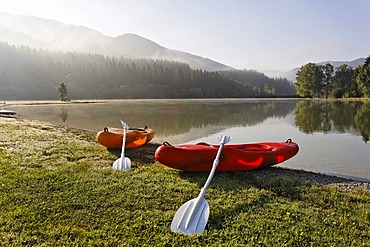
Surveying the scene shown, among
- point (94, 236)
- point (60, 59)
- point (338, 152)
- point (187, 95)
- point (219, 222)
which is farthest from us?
point (60, 59)

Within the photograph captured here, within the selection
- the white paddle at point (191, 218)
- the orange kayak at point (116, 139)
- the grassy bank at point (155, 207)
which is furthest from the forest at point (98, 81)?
the white paddle at point (191, 218)

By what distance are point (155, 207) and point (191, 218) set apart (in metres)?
0.89

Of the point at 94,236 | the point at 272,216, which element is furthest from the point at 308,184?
the point at 94,236

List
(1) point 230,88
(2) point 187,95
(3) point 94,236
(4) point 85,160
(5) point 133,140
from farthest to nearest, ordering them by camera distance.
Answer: (1) point 230,88 → (2) point 187,95 → (5) point 133,140 → (4) point 85,160 → (3) point 94,236

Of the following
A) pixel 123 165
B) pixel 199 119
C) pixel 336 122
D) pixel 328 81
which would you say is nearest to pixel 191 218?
pixel 123 165

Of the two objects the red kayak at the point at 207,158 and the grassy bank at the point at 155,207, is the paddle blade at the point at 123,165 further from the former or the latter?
the red kayak at the point at 207,158

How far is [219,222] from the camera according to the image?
4.72 m

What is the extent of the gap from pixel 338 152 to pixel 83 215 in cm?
1111

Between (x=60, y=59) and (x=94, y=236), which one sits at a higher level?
(x=60, y=59)

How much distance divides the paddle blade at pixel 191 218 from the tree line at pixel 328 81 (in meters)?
76.8

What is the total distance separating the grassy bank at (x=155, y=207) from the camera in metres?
4.20

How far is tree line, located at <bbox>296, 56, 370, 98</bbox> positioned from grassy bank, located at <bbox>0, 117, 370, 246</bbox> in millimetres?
74768

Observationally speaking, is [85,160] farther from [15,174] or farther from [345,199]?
[345,199]

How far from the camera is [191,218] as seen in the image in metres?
4.62
